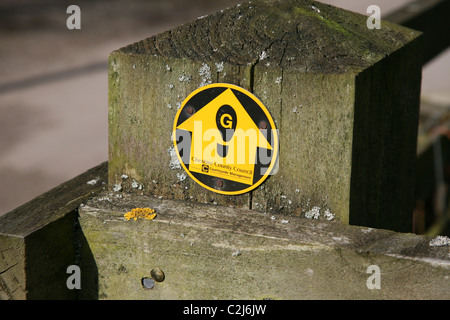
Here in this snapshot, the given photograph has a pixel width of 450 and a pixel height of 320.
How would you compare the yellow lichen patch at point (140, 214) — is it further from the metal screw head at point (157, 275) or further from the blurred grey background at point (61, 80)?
the blurred grey background at point (61, 80)

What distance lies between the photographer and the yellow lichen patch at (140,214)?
4.32 ft

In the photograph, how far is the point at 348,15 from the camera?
1558 mm

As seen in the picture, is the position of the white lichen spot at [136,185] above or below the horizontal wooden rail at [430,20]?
below

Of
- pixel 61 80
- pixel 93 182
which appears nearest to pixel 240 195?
pixel 93 182

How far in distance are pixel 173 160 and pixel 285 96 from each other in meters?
0.27

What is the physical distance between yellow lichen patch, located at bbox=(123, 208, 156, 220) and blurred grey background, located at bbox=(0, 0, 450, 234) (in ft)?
7.81

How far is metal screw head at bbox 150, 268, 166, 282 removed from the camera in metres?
1.32

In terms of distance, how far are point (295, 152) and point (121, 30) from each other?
6.14 m

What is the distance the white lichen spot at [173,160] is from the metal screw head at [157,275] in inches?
8.1

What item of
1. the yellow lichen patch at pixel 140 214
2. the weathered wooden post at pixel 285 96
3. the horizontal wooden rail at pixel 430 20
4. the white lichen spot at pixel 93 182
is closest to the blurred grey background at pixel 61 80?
the horizontal wooden rail at pixel 430 20

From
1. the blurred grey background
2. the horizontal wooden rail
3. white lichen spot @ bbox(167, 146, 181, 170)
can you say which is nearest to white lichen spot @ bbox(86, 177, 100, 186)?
white lichen spot @ bbox(167, 146, 181, 170)

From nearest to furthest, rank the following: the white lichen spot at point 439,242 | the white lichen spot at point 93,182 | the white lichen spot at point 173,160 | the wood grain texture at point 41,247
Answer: the white lichen spot at point 439,242 < the wood grain texture at point 41,247 < the white lichen spot at point 173,160 < the white lichen spot at point 93,182

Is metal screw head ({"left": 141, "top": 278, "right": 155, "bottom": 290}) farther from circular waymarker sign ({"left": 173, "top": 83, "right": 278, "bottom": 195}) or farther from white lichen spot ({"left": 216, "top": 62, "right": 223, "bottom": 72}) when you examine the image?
white lichen spot ({"left": 216, "top": 62, "right": 223, "bottom": 72})
